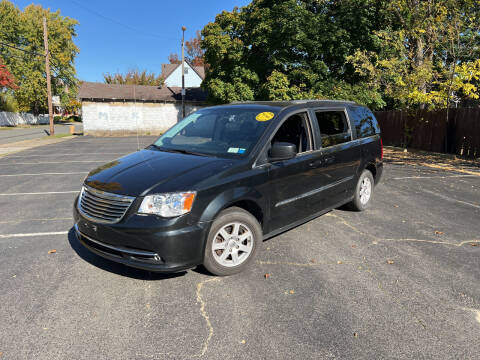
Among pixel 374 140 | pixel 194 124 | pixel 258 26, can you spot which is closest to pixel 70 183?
pixel 194 124

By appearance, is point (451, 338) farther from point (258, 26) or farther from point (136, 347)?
point (258, 26)

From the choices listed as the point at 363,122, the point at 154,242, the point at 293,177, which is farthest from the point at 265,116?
the point at 363,122

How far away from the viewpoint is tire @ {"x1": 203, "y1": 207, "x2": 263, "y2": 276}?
324 centimetres

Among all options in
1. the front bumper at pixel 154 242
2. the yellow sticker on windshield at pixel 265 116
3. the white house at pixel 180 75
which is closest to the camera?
the front bumper at pixel 154 242

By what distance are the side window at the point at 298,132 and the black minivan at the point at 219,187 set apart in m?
0.01

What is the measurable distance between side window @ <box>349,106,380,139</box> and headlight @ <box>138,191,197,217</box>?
3539mm

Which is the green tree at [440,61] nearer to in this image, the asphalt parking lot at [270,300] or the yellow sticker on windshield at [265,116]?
the asphalt parking lot at [270,300]

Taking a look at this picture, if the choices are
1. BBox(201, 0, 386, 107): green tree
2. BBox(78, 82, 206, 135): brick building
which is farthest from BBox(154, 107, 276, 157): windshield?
BBox(78, 82, 206, 135): brick building

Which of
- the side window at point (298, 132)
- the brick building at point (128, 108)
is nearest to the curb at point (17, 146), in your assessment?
the brick building at point (128, 108)

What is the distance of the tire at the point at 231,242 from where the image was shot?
3.24m

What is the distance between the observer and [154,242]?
9.64 feet

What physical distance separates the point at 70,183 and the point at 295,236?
6280mm

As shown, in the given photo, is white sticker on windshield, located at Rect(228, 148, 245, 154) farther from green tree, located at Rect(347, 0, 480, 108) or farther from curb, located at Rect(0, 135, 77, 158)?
curb, located at Rect(0, 135, 77, 158)

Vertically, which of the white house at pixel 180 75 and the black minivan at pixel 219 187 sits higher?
the white house at pixel 180 75
